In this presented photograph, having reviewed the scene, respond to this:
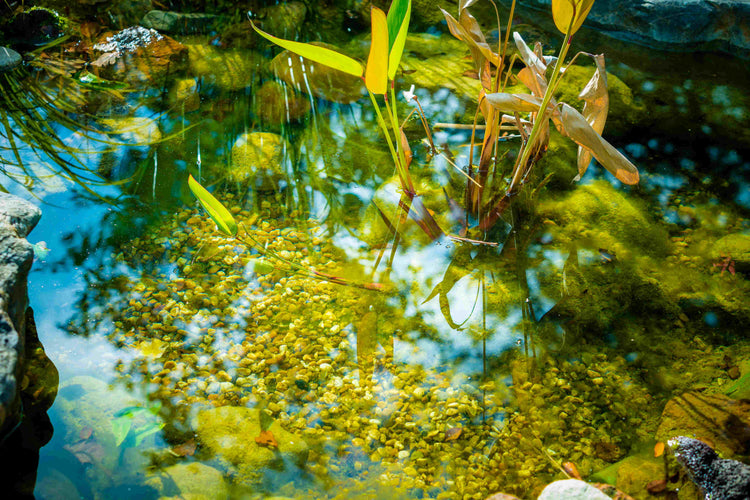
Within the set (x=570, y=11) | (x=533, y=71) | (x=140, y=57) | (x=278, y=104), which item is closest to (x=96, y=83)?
(x=140, y=57)

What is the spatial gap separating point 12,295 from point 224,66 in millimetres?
1686

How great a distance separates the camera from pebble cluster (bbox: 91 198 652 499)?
130 cm

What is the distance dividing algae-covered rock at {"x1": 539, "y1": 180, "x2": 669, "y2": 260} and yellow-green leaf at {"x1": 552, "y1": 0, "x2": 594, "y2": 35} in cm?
75

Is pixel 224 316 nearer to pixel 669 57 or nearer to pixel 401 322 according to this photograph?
pixel 401 322

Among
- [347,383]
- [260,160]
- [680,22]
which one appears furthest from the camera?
[680,22]

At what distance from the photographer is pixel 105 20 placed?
2.90 metres

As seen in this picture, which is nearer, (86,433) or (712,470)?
(712,470)

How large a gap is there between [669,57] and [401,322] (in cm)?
240

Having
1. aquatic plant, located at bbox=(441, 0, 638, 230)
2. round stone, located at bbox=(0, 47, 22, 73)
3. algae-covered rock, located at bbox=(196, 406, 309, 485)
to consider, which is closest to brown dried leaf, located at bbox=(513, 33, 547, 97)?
aquatic plant, located at bbox=(441, 0, 638, 230)

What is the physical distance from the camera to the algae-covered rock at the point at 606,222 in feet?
5.99

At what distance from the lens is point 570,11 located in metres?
1.36

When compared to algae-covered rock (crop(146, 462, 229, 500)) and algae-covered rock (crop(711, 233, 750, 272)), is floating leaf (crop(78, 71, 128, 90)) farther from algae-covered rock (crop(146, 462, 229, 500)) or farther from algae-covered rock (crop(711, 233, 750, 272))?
algae-covered rock (crop(711, 233, 750, 272))

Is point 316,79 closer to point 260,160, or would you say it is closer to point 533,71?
point 260,160

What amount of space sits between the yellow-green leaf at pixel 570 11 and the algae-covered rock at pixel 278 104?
1313 mm
